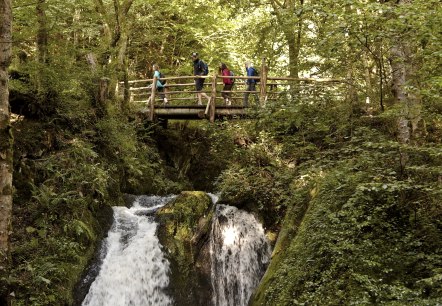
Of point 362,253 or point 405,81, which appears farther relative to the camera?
point 405,81

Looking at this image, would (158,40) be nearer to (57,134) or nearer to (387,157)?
(57,134)

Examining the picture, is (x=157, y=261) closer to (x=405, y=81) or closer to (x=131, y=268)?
(x=131, y=268)

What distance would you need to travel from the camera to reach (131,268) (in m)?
9.05

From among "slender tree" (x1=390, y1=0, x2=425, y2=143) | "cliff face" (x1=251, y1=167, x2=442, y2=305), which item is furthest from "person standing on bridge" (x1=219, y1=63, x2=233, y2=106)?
"cliff face" (x1=251, y1=167, x2=442, y2=305)

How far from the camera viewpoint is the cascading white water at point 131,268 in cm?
848

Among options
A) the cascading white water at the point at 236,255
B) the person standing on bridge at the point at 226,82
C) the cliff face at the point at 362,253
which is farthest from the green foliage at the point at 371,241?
the person standing on bridge at the point at 226,82

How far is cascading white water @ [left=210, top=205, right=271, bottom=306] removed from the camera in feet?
30.8

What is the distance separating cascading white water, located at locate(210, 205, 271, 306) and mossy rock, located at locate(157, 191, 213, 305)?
0.71ft

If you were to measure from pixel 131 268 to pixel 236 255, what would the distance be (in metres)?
2.49

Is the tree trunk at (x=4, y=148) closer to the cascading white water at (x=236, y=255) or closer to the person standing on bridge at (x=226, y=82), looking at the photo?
the cascading white water at (x=236, y=255)

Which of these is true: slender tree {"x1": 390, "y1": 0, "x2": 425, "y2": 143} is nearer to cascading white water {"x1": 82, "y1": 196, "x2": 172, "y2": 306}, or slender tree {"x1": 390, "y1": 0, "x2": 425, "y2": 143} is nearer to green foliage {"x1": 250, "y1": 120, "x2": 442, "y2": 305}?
green foliage {"x1": 250, "y1": 120, "x2": 442, "y2": 305}

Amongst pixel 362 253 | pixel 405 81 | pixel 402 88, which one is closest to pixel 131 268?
pixel 362 253

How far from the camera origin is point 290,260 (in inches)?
249

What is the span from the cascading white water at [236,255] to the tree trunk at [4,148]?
4.95 metres
